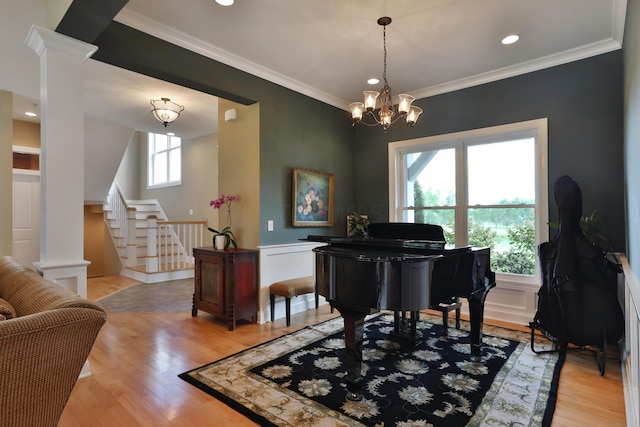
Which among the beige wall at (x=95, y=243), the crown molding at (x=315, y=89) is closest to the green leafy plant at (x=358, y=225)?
the crown molding at (x=315, y=89)

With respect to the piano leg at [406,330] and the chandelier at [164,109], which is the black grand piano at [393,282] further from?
the chandelier at [164,109]

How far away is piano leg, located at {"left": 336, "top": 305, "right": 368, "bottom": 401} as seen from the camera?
213cm

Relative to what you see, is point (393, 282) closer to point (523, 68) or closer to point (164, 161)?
point (523, 68)

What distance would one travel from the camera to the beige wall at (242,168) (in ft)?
12.3

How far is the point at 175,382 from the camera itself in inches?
91.6

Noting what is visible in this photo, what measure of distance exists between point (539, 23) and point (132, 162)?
9.37 metres

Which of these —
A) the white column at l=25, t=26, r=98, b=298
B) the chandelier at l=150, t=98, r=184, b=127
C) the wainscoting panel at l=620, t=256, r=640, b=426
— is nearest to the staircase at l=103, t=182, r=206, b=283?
the chandelier at l=150, t=98, r=184, b=127

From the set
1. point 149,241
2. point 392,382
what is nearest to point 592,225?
point 392,382

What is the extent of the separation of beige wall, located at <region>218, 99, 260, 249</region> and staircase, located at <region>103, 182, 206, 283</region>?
2634mm

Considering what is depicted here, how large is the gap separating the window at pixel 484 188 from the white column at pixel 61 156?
10.6ft

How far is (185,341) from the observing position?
3113 millimetres

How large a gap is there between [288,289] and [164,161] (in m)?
6.31

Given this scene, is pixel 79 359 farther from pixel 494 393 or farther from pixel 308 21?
→ pixel 308 21

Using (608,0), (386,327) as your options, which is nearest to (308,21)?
(608,0)
